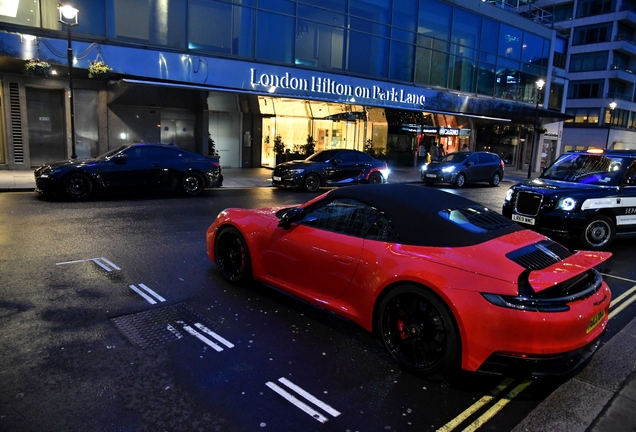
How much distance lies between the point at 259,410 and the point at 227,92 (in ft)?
61.6

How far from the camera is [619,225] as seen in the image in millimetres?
8680

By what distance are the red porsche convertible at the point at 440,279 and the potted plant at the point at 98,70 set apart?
48.2ft

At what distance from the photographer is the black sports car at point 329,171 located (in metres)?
15.8

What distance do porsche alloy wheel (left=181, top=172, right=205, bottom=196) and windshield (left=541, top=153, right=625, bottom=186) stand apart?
9.28 metres

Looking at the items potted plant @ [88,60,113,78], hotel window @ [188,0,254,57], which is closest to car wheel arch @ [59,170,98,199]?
potted plant @ [88,60,113,78]

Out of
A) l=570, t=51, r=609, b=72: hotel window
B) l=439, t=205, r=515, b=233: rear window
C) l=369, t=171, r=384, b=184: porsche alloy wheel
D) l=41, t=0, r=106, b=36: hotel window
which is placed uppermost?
l=570, t=51, r=609, b=72: hotel window

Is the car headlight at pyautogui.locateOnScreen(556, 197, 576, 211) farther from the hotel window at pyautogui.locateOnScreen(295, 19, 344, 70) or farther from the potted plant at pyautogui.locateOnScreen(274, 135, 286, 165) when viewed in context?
the hotel window at pyautogui.locateOnScreen(295, 19, 344, 70)

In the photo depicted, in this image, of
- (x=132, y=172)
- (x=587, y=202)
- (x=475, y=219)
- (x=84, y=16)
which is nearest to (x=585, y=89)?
(x=587, y=202)

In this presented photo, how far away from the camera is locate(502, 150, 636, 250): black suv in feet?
27.2

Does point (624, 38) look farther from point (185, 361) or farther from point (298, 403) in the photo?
point (185, 361)

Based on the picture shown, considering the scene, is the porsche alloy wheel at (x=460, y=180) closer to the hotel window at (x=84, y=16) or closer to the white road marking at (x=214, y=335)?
the hotel window at (x=84, y=16)

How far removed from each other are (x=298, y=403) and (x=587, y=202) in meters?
7.27

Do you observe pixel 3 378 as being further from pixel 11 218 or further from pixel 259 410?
pixel 11 218

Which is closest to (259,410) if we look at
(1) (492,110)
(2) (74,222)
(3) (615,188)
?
(2) (74,222)
